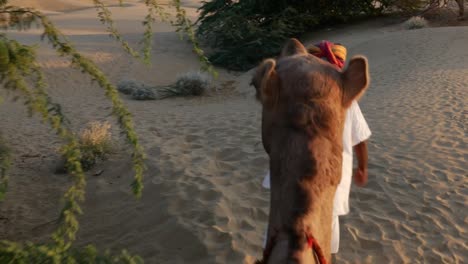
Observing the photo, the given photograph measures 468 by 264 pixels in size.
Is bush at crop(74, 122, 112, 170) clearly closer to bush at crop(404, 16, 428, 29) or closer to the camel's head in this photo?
the camel's head

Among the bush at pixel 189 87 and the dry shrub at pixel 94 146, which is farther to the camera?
the bush at pixel 189 87

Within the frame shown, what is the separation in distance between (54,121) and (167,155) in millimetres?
4409

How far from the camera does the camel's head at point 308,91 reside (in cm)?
186

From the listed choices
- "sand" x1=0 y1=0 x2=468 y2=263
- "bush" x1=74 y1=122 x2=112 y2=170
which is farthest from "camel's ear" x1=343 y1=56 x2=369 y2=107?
"bush" x1=74 y1=122 x2=112 y2=170

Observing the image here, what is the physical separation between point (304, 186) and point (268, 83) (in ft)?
1.40

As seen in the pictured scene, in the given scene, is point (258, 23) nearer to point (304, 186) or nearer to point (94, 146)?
point (94, 146)

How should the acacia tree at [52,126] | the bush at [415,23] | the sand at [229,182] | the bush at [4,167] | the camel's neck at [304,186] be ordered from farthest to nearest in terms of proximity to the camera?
the bush at [415,23]
the sand at [229,182]
the bush at [4,167]
the acacia tree at [52,126]
the camel's neck at [304,186]

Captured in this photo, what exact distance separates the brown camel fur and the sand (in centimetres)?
303

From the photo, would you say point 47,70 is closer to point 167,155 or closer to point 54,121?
point 167,155

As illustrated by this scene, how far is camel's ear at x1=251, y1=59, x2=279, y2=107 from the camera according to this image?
191cm

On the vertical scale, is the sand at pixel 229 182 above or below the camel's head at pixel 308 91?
below

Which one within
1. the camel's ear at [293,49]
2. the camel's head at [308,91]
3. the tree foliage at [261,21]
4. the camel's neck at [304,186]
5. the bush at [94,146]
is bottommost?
the bush at [94,146]

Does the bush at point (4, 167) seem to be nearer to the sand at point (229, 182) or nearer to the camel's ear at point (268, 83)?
the sand at point (229, 182)

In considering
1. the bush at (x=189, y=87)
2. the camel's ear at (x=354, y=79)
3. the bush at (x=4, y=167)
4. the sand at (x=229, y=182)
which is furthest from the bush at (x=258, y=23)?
the camel's ear at (x=354, y=79)
